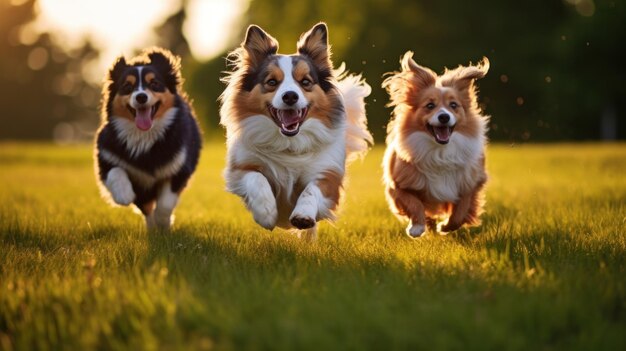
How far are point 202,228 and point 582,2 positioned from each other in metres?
30.5

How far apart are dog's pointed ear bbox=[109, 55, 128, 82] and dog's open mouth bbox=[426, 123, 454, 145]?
291 centimetres

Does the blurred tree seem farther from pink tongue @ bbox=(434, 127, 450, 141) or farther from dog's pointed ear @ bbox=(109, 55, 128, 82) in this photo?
pink tongue @ bbox=(434, 127, 450, 141)

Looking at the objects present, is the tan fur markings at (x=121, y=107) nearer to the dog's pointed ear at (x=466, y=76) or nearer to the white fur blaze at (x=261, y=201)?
the white fur blaze at (x=261, y=201)

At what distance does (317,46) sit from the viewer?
5.43 meters

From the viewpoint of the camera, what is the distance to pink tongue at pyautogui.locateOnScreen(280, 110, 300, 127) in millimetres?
5059

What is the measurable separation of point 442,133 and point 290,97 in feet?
4.58

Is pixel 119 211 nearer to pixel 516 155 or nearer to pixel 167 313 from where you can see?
pixel 167 313

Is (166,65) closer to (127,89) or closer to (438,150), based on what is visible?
(127,89)

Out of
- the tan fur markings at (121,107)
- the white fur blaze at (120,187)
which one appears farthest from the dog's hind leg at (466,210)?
the tan fur markings at (121,107)

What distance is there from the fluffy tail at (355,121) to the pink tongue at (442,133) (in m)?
0.74

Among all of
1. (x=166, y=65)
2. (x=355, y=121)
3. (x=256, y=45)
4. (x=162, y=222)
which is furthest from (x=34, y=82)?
(x=256, y=45)

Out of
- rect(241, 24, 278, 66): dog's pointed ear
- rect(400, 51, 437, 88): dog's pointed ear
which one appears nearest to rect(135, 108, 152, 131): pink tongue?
rect(241, 24, 278, 66): dog's pointed ear

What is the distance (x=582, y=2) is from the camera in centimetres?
3200

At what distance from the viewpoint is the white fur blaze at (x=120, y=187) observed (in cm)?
586
